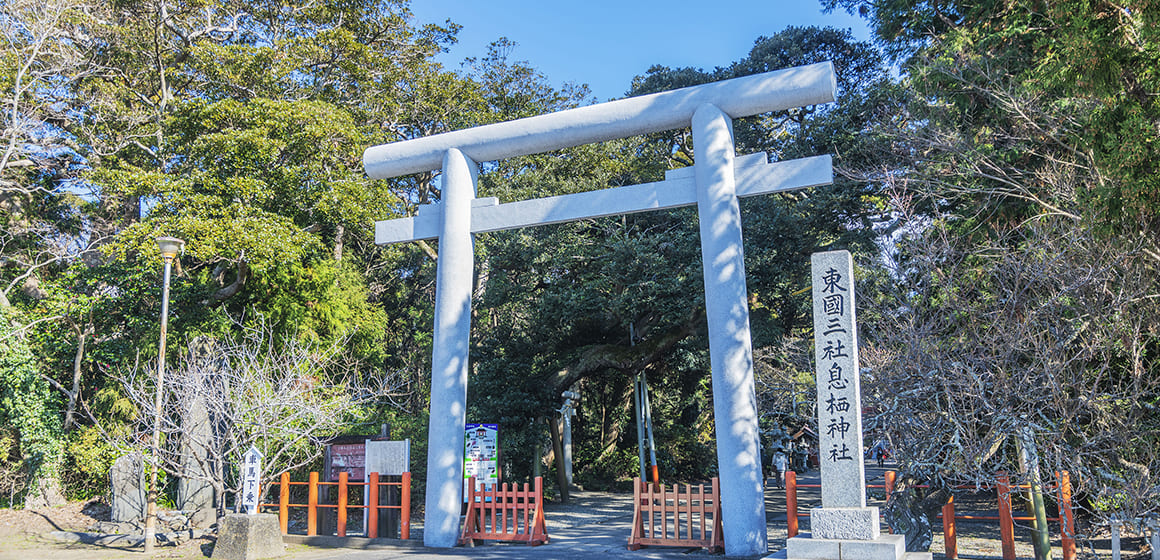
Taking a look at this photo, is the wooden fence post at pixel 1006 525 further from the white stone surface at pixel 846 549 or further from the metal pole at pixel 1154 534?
the white stone surface at pixel 846 549

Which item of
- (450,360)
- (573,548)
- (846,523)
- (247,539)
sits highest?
(450,360)

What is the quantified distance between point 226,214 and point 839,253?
39.3ft

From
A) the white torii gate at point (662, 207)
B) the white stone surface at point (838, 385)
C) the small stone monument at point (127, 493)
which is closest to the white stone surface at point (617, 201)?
the white torii gate at point (662, 207)

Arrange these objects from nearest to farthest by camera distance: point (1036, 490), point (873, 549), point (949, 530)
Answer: point (873, 549)
point (1036, 490)
point (949, 530)

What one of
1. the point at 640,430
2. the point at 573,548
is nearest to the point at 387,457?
the point at 573,548

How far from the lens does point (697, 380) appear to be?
20203mm

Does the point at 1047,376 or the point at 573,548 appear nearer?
the point at 1047,376

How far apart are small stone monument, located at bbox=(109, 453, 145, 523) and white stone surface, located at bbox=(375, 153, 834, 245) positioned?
6596 millimetres

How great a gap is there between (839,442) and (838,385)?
478mm

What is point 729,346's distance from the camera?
855 cm

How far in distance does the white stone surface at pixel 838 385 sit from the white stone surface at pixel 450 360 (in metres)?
5.09

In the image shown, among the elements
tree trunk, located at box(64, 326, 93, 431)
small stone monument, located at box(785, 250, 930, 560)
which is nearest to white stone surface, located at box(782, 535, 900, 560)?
small stone monument, located at box(785, 250, 930, 560)

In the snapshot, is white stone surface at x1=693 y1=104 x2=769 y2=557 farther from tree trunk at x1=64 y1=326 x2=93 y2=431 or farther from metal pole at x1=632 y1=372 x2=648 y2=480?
tree trunk at x1=64 y1=326 x2=93 y2=431

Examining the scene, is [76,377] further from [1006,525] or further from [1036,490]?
[1036,490]
